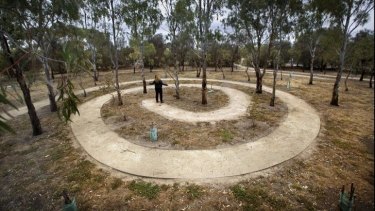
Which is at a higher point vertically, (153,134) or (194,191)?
(153,134)

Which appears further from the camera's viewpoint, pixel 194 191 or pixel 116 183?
pixel 116 183

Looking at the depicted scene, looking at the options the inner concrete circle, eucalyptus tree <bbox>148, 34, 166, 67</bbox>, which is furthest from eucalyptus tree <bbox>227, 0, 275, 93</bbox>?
eucalyptus tree <bbox>148, 34, 166, 67</bbox>

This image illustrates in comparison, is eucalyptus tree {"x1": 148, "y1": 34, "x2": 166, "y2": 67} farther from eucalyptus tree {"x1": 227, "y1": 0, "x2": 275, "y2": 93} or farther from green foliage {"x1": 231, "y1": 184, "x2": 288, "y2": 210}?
green foliage {"x1": 231, "y1": 184, "x2": 288, "y2": 210}

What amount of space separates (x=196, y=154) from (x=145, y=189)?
2.62 meters

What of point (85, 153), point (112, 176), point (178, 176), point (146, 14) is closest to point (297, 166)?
point (178, 176)

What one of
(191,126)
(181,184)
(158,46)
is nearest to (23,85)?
(191,126)

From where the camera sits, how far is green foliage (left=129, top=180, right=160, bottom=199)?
20.4 feet

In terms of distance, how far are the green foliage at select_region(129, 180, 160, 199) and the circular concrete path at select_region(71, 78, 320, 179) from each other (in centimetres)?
46

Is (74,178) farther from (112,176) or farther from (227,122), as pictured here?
(227,122)

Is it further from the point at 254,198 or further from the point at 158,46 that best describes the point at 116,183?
the point at 158,46

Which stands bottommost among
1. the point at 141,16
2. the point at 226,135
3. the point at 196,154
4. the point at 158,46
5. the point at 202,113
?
the point at 196,154

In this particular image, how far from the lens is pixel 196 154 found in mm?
8367

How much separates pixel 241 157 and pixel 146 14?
13.0m

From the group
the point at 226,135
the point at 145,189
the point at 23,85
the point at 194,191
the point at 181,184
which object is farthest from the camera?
the point at 226,135
